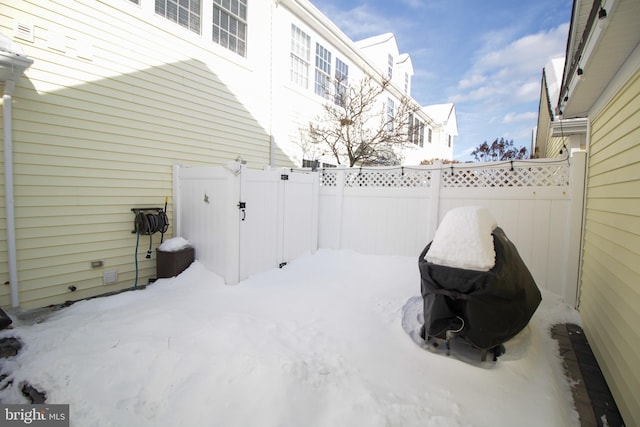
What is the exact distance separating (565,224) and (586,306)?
111 centimetres

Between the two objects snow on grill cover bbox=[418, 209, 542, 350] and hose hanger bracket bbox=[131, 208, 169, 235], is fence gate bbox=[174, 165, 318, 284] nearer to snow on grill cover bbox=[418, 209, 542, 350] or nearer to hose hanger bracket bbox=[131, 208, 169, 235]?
hose hanger bracket bbox=[131, 208, 169, 235]

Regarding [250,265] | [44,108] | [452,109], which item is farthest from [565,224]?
[452,109]

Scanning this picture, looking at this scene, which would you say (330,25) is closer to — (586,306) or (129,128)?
(129,128)

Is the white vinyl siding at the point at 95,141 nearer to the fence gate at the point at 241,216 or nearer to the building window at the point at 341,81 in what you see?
the fence gate at the point at 241,216

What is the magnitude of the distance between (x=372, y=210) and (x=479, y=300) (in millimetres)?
3155

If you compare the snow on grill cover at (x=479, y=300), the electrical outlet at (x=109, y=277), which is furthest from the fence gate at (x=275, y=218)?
the snow on grill cover at (x=479, y=300)

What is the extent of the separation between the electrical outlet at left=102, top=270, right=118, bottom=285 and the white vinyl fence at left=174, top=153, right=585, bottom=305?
1114 millimetres

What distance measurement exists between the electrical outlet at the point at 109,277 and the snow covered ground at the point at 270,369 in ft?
1.62

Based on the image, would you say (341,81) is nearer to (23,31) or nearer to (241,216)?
(241,216)

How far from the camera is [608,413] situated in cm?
200

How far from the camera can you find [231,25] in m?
5.61

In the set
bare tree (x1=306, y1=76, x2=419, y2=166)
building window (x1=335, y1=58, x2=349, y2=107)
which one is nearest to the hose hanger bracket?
bare tree (x1=306, y1=76, x2=419, y2=166)

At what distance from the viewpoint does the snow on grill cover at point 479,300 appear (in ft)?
7.38

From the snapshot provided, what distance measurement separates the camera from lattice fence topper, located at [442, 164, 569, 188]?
386cm
